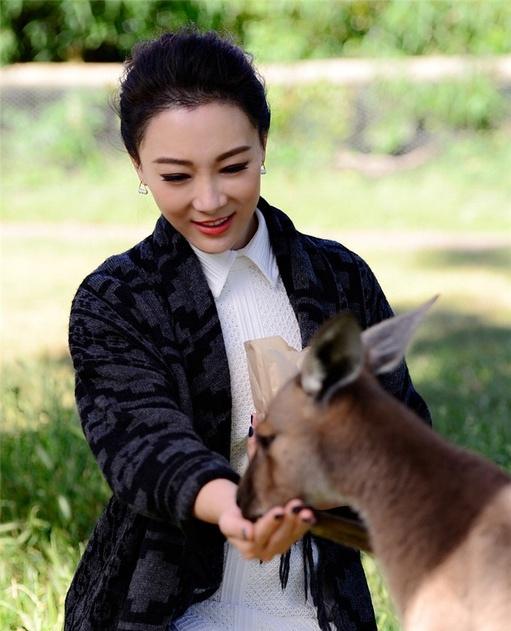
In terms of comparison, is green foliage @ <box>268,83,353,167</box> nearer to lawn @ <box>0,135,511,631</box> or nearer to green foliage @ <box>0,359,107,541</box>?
lawn @ <box>0,135,511,631</box>

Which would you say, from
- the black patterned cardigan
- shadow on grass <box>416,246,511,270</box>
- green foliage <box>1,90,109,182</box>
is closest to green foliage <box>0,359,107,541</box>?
the black patterned cardigan

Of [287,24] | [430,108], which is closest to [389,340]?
[430,108]

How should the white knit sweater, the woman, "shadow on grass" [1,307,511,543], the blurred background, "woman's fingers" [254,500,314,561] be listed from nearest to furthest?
1. "woman's fingers" [254,500,314,561]
2. the woman
3. the white knit sweater
4. "shadow on grass" [1,307,511,543]
5. the blurred background

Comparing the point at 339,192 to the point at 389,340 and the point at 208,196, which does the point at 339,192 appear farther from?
the point at 389,340

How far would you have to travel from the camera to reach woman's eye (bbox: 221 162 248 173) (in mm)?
2771

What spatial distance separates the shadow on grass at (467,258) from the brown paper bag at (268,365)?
7.16 meters

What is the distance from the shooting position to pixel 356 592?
292 centimetres

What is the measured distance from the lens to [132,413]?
2.61 m

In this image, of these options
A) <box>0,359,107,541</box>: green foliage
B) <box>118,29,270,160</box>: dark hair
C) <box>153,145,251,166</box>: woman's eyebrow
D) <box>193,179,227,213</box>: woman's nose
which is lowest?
<box>0,359,107,541</box>: green foliage

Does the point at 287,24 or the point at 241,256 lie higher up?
the point at 287,24

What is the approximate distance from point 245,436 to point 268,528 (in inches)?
27.2

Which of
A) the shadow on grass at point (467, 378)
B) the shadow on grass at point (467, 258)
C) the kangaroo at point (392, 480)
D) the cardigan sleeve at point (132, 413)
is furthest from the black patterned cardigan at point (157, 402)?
the shadow on grass at point (467, 258)

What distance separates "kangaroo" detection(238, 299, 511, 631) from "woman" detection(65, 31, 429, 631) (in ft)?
1.38

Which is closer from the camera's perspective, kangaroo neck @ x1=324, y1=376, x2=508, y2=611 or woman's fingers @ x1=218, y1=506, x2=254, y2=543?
kangaroo neck @ x1=324, y1=376, x2=508, y2=611
